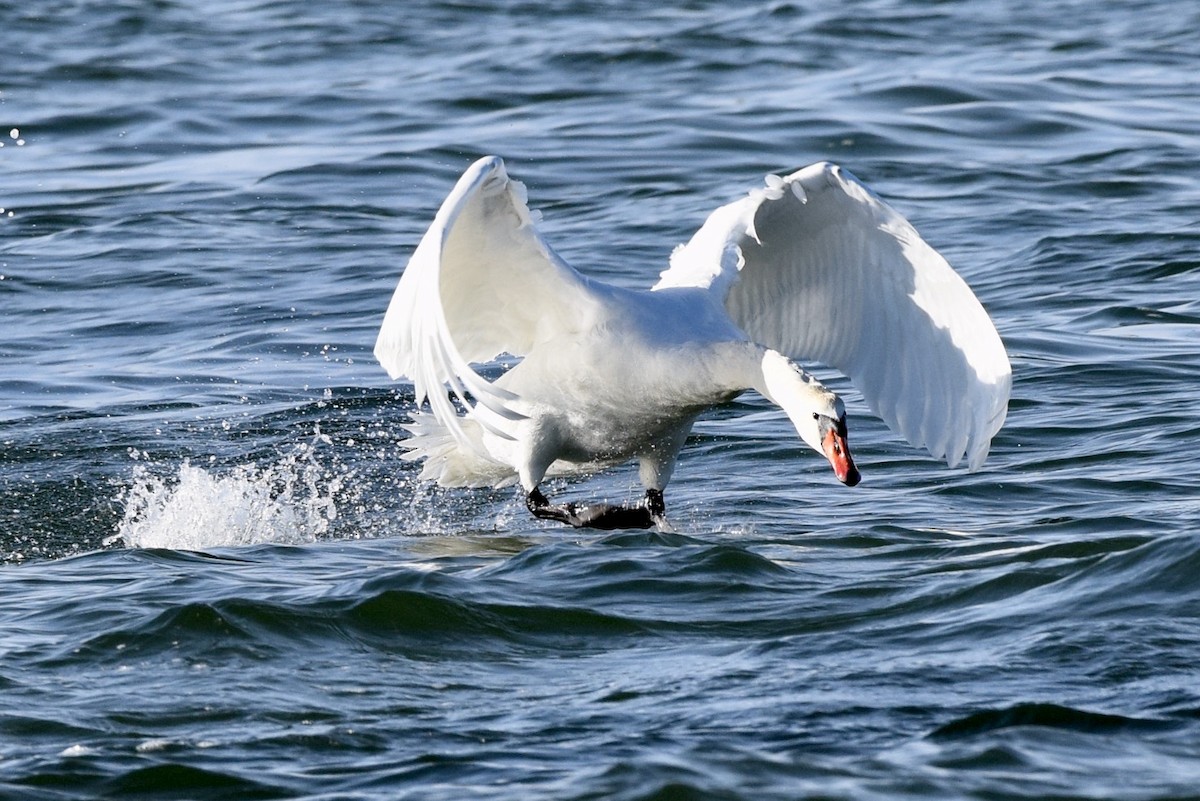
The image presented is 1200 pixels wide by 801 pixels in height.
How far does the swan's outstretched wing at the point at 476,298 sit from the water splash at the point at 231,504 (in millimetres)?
982

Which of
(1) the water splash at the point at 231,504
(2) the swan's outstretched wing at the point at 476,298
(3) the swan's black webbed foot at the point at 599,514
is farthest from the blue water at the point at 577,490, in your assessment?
(2) the swan's outstretched wing at the point at 476,298

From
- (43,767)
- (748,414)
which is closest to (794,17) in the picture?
(748,414)

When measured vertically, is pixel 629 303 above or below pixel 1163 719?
above

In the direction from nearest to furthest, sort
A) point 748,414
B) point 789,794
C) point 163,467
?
point 789,794 → point 163,467 → point 748,414

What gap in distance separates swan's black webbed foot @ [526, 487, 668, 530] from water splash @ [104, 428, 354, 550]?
3.24ft

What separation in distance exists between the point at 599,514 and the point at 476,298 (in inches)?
43.1

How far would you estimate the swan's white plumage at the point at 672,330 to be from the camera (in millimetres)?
7766

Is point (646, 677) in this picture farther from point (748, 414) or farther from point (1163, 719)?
point (748, 414)

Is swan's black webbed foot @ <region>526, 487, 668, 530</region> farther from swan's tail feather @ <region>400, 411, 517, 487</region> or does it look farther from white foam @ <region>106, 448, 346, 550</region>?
white foam @ <region>106, 448, 346, 550</region>

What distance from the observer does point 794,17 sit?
83.5 ft

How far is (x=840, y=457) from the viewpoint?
7242mm

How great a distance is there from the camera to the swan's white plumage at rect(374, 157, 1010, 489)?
777 cm

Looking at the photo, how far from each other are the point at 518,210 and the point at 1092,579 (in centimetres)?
266

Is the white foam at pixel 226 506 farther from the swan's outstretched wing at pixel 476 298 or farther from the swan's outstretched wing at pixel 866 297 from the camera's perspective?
the swan's outstretched wing at pixel 866 297
